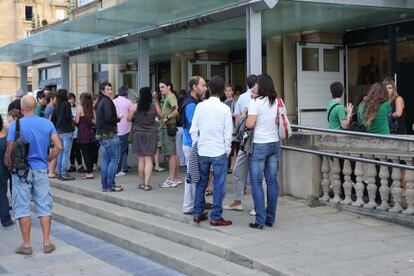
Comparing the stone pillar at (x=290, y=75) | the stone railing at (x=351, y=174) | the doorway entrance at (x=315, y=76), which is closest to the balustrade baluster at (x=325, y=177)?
the stone railing at (x=351, y=174)

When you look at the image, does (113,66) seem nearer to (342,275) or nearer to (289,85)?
(289,85)

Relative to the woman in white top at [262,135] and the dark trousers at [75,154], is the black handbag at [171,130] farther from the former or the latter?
Result: the woman in white top at [262,135]

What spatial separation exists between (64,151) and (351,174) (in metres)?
5.66

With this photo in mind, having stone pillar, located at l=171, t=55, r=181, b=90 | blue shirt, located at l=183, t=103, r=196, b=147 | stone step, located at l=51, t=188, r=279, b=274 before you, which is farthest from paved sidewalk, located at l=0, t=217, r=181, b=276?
stone pillar, located at l=171, t=55, r=181, b=90

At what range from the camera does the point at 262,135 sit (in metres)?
6.61

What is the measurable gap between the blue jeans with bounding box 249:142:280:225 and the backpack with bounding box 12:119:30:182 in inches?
101

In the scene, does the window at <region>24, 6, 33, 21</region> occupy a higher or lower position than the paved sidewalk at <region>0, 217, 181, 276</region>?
higher

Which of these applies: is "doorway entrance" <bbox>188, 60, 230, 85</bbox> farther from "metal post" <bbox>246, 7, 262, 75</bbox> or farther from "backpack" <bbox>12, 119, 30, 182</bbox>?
"backpack" <bbox>12, 119, 30, 182</bbox>

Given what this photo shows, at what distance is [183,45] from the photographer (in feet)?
49.6

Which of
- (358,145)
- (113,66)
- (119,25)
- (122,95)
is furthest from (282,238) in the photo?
(113,66)

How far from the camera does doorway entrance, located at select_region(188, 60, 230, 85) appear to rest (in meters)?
17.0

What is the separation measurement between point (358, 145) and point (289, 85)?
658 cm

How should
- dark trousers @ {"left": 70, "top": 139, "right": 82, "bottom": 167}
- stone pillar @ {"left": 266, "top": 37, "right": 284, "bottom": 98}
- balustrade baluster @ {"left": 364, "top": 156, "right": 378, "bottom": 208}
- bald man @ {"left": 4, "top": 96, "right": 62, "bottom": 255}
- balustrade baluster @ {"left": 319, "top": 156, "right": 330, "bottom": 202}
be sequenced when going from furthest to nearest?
1. stone pillar @ {"left": 266, "top": 37, "right": 284, "bottom": 98}
2. dark trousers @ {"left": 70, "top": 139, "right": 82, "bottom": 167}
3. balustrade baluster @ {"left": 319, "top": 156, "right": 330, "bottom": 202}
4. balustrade baluster @ {"left": 364, "top": 156, "right": 378, "bottom": 208}
5. bald man @ {"left": 4, "top": 96, "right": 62, "bottom": 255}

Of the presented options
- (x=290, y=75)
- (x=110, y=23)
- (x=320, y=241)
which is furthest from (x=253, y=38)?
(x=290, y=75)
